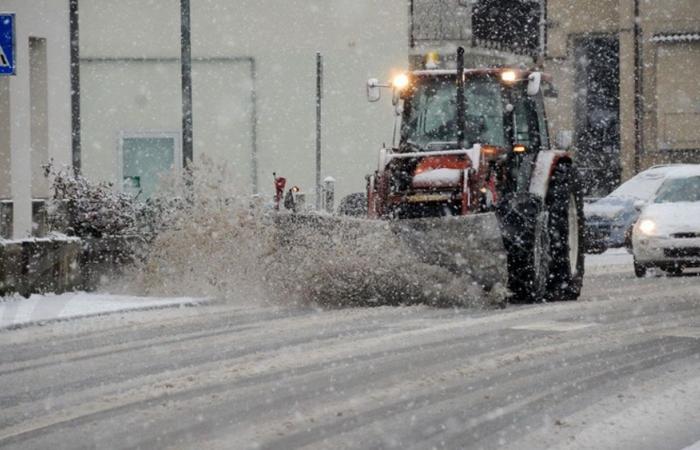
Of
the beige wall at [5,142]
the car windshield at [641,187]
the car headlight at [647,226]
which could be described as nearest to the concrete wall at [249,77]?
the car windshield at [641,187]

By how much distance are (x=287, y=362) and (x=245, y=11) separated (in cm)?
3046

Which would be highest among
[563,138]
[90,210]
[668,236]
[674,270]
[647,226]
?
[563,138]

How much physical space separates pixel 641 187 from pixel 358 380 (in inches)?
989

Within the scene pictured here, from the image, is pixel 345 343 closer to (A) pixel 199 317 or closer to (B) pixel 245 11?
(A) pixel 199 317

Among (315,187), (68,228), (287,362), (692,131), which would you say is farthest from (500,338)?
(692,131)

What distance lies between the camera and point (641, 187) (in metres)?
33.5

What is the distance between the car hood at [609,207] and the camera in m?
30.9

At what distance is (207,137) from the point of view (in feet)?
131

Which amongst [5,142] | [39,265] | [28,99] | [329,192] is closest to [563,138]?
[39,265]

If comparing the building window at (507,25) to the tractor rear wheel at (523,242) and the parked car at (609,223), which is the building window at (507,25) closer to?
the parked car at (609,223)

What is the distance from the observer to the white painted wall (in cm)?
2297

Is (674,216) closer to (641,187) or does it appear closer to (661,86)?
(641,187)

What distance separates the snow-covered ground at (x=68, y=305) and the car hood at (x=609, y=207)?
15.6 meters

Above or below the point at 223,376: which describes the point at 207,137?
above
